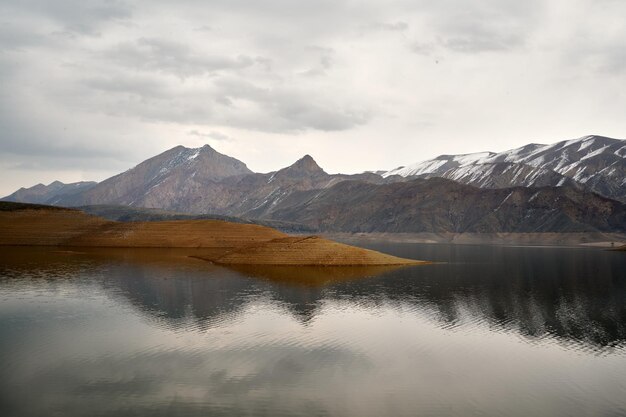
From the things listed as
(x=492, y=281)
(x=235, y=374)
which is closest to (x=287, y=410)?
(x=235, y=374)

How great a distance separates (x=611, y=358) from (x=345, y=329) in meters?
20.0

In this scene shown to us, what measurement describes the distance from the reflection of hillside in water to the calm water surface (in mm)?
379

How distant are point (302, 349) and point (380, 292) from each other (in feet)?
102

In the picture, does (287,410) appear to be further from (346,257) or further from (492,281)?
(346,257)

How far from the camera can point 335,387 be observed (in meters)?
27.6

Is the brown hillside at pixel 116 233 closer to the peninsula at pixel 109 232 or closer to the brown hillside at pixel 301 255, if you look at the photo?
the peninsula at pixel 109 232

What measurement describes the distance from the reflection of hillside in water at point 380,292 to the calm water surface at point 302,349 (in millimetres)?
379

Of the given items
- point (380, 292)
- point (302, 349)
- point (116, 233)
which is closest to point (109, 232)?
point (116, 233)

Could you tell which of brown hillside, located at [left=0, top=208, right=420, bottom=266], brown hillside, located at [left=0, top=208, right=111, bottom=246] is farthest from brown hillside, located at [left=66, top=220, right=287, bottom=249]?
brown hillside, located at [left=0, top=208, right=111, bottom=246]

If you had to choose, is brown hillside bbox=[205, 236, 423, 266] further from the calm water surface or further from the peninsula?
the calm water surface

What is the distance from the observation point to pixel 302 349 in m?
36.0

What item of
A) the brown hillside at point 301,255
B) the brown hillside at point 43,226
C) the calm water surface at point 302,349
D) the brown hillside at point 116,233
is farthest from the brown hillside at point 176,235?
the calm water surface at point 302,349

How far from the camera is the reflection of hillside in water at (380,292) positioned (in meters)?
46.8

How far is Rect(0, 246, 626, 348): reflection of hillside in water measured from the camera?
153ft
